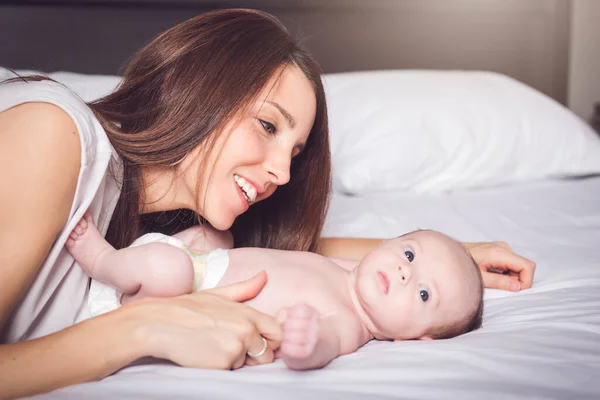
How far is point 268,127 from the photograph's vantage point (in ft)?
3.96

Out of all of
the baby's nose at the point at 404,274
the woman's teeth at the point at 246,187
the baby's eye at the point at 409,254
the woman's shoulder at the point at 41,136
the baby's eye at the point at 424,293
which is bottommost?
the baby's eye at the point at 424,293

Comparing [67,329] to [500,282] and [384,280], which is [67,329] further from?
[500,282]

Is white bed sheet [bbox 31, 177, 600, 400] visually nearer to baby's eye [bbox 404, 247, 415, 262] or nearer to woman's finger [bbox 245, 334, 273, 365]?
woman's finger [bbox 245, 334, 273, 365]

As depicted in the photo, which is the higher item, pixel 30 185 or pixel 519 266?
pixel 30 185

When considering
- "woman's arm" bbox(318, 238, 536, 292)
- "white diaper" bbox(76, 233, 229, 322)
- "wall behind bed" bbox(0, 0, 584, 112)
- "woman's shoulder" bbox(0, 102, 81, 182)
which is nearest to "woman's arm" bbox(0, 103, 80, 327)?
"woman's shoulder" bbox(0, 102, 81, 182)

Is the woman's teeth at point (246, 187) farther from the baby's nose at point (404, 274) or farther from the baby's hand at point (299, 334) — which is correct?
the baby's hand at point (299, 334)

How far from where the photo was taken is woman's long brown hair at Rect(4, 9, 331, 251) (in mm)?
1155

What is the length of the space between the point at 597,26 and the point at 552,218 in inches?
68.2

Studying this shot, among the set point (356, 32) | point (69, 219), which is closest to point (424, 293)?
point (69, 219)

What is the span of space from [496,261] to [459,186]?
2.60 ft

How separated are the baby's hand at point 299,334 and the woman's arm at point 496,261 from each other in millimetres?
618

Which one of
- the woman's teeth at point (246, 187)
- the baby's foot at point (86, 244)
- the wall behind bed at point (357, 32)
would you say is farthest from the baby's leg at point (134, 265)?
the wall behind bed at point (357, 32)

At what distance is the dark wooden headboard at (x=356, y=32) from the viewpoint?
2393 mm

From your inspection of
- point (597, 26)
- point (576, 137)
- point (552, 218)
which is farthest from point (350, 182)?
point (597, 26)
